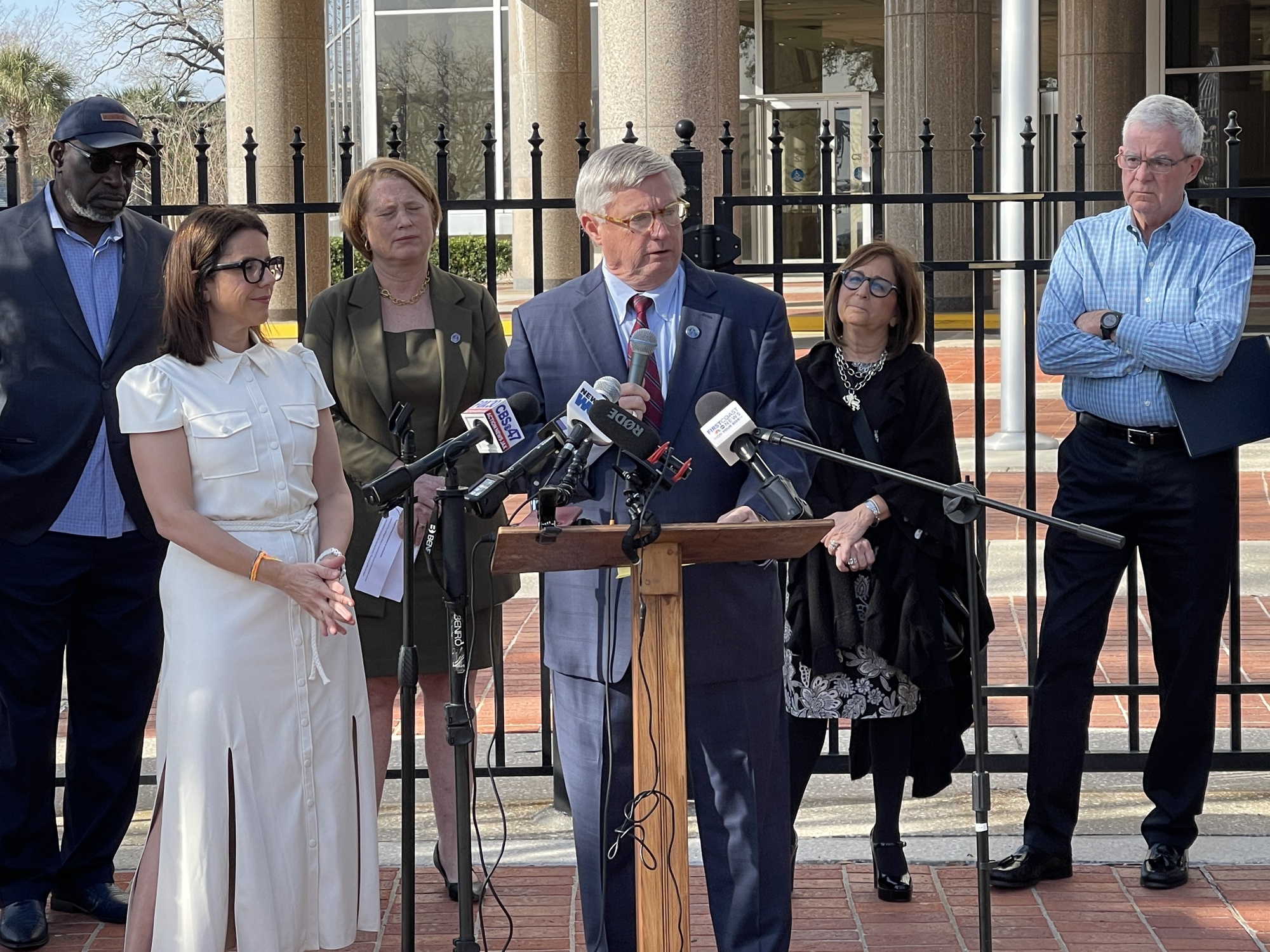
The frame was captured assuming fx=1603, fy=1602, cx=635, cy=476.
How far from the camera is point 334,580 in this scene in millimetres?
4039

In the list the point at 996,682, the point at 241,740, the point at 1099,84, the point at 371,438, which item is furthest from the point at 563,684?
the point at 1099,84

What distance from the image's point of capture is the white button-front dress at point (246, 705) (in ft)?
13.1

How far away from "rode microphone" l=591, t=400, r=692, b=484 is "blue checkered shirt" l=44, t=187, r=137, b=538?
2214 mm

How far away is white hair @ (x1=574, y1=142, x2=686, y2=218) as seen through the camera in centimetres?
374

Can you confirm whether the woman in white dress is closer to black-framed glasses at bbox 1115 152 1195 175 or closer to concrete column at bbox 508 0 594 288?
black-framed glasses at bbox 1115 152 1195 175

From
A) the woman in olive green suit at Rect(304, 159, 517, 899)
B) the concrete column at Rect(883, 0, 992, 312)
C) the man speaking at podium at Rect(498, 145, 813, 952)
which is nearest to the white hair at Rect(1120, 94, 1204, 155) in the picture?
the man speaking at podium at Rect(498, 145, 813, 952)

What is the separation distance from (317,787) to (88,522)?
46.3 inches

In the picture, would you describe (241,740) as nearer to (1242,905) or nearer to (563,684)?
(563,684)

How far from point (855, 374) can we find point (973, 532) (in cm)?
133

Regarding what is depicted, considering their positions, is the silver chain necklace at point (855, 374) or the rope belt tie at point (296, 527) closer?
the rope belt tie at point (296, 527)

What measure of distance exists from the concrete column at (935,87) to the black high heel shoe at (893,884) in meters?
17.8

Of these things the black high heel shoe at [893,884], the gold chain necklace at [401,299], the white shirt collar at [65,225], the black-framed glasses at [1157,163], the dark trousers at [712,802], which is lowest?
the black high heel shoe at [893,884]

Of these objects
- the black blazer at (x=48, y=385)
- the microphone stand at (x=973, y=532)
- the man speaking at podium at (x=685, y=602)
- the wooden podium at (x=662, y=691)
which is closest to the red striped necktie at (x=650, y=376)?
the man speaking at podium at (x=685, y=602)

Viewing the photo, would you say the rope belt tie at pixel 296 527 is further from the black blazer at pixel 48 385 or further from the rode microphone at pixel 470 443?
the rode microphone at pixel 470 443
